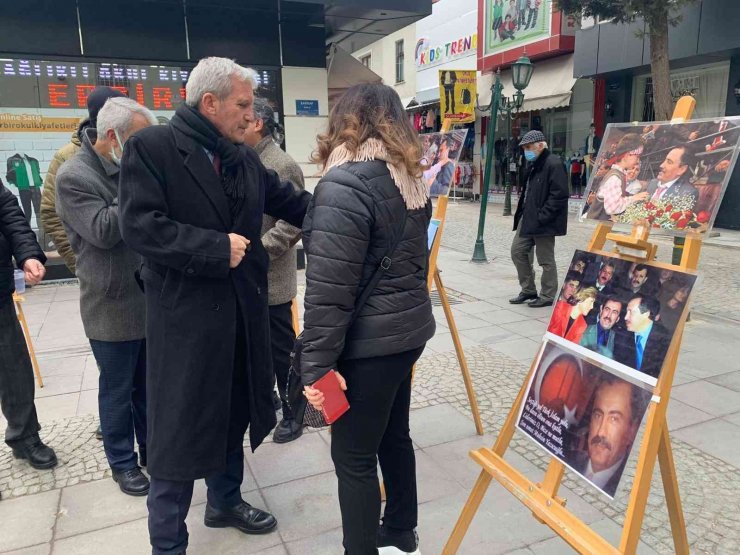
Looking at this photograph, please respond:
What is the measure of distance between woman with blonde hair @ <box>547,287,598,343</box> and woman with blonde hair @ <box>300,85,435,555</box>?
19.1 inches

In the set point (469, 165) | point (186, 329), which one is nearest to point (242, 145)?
point (186, 329)

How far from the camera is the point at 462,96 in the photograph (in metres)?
10.2

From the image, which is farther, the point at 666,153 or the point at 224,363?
the point at 224,363

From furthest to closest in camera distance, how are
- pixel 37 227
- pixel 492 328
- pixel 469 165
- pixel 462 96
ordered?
pixel 469 165 < pixel 462 96 < pixel 37 227 < pixel 492 328

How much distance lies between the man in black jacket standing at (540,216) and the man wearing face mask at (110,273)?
442 centimetres

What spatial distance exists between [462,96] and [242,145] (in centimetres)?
876

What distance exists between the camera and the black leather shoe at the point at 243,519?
8.24 ft

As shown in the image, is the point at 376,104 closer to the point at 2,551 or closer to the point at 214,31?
the point at 2,551

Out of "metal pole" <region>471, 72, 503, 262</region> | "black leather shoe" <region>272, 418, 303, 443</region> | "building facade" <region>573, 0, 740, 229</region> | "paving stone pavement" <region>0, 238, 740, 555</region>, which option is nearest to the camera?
"paving stone pavement" <region>0, 238, 740, 555</region>

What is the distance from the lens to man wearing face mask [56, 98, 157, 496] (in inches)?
97.9

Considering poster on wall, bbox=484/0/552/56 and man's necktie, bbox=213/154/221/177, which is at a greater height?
poster on wall, bbox=484/0/552/56

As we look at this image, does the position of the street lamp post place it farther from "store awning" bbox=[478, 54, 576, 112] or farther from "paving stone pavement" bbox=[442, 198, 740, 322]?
"store awning" bbox=[478, 54, 576, 112]

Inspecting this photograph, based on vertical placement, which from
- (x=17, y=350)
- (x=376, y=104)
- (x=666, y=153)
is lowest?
(x=17, y=350)

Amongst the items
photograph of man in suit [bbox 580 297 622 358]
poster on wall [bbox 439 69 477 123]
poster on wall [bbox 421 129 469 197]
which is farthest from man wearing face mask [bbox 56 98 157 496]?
poster on wall [bbox 439 69 477 123]
